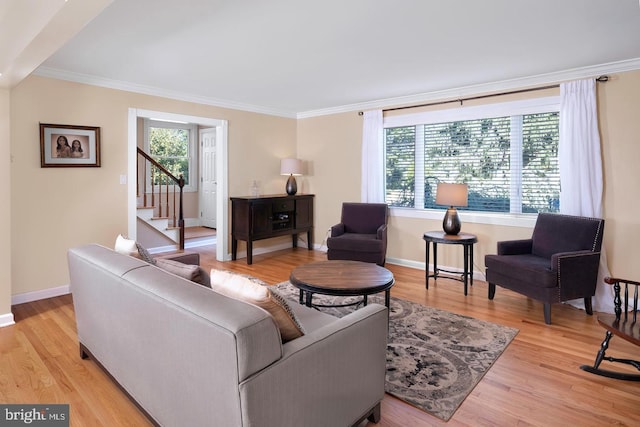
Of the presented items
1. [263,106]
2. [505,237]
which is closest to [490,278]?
[505,237]

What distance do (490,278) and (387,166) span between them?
240 cm

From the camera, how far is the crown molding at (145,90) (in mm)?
3883

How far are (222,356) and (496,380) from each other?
6.28 ft

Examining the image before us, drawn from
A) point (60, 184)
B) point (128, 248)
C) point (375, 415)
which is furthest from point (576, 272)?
point (60, 184)

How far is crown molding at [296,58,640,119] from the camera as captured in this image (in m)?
3.74

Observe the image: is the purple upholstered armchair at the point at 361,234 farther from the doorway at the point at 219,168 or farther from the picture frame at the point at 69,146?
the picture frame at the point at 69,146

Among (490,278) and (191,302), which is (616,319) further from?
(191,302)

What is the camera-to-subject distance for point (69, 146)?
4000mm

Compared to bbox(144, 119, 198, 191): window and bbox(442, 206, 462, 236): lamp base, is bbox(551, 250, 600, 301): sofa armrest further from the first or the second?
bbox(144, 119, 198, 191): window

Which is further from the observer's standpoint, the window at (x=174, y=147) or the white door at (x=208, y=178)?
the white door at (x=208, y=178)

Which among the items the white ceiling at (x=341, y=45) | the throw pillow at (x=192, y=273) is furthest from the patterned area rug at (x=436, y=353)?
the white ceiling at (x=341, y=45)

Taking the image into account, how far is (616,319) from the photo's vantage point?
2389 millimetres

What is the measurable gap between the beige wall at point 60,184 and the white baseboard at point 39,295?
0.04 m

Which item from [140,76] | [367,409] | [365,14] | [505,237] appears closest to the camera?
[367,409]
